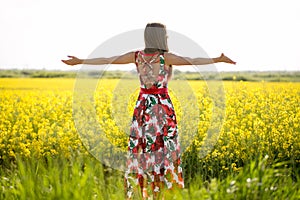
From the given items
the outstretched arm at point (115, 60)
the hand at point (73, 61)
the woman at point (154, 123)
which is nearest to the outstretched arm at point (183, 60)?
the woman at point (154, 123)

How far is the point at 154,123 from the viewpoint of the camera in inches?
195

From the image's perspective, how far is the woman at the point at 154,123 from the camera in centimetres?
Answer: 483

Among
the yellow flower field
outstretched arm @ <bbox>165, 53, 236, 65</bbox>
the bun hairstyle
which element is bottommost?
the yellow flower field

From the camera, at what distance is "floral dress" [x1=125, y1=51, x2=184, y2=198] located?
4887mm

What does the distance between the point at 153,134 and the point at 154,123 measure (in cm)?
9

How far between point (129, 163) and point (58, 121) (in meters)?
2.78

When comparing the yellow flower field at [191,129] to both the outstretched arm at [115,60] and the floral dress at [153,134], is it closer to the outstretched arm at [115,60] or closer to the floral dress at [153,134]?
the floral dress at [153,134]

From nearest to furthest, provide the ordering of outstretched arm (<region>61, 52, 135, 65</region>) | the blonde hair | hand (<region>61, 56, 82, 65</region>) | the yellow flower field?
1. the blonde hair
2. outstretched arm (<region>61, 52, 135, 65</region>)
3. hand (<region>61, 56, 82, 65</region>)
4. the yellow flower field

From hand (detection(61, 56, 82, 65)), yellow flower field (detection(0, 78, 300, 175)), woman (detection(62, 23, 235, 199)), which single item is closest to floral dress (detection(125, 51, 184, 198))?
woman (detection(62, 23, 235, 199))

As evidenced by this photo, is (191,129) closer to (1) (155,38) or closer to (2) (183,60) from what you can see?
(2) (183,60)

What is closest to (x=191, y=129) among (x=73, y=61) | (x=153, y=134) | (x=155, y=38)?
(x=153, y=134)

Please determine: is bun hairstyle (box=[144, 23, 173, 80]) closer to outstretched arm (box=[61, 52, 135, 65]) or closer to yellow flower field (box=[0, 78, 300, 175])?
outstretched arm (box=[61, 52, 135, 65])

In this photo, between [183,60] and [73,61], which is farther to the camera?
[73,61]

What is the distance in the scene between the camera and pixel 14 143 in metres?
7.04
